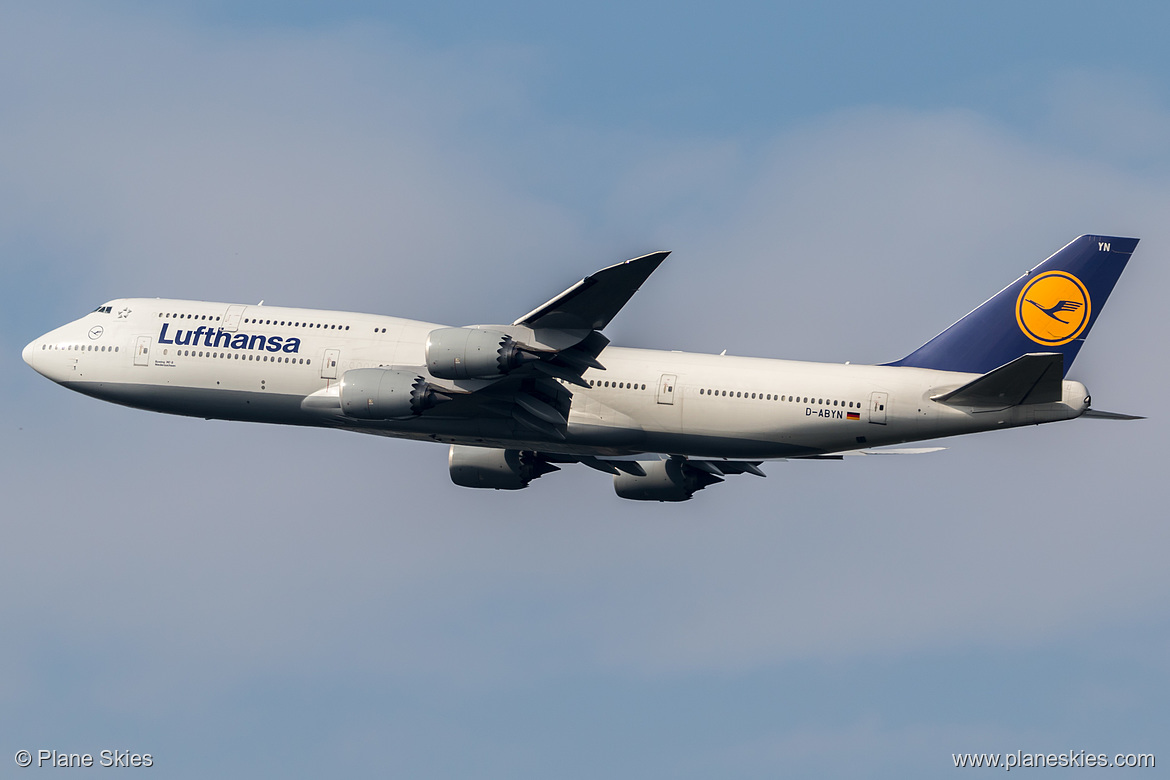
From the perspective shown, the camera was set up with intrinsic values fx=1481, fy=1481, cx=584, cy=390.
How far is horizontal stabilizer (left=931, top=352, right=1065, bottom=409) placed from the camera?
1747 inches

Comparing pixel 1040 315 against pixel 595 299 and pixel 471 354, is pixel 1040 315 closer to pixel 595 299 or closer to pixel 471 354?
pixel 595 299

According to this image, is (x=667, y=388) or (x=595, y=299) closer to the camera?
(x=595, y=299)

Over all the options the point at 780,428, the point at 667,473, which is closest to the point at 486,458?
the point at 667,473

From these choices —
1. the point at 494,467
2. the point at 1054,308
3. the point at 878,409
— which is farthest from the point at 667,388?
the point at 1054,308

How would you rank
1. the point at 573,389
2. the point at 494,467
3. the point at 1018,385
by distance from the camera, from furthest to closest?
the point at 494,467
the point at 573,389
the point at 1018,385

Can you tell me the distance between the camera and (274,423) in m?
51.6

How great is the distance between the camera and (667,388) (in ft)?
161

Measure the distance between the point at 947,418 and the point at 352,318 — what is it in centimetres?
2044

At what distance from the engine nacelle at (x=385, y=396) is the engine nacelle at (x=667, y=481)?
11.3 metres

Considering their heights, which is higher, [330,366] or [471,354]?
[330,366]

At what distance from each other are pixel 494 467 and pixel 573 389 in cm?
655

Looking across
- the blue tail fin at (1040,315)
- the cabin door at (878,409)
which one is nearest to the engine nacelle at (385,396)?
the cabin door at (878,409)

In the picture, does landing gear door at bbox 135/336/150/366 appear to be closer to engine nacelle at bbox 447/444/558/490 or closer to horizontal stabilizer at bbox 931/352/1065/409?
engine nacelle at bbox 447/444/558/490

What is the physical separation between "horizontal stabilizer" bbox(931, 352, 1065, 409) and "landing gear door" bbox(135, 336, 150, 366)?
2724cm
